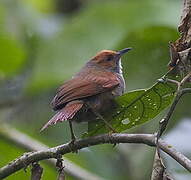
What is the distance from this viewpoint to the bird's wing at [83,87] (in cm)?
370

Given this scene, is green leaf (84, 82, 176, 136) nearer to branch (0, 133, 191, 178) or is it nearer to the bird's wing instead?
branch (0, 133, 191, 178)

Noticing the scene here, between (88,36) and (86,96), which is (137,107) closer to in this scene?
(86,96)

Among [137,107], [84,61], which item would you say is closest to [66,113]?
[137,107]

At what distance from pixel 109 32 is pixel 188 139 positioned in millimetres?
1369

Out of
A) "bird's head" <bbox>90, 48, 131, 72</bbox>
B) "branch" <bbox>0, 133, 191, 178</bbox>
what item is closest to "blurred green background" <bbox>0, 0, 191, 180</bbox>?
"bird's head" <bbox>90, 48, 131, 72</bbox>

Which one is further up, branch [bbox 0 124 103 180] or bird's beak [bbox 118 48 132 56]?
bird's beak [bbox 118 48 132 56]

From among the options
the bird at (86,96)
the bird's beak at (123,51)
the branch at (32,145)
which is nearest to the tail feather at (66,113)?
the bird at (86,96)

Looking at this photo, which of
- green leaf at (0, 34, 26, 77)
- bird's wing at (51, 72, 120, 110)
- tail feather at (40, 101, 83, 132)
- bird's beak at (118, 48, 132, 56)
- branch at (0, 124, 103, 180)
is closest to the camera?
tail feather at (40, 101, 83, 132)

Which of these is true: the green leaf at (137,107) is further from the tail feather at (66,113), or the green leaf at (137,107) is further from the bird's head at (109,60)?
the bird's head at (109,60)

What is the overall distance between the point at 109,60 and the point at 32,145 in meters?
0.77

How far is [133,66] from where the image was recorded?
5.16 m

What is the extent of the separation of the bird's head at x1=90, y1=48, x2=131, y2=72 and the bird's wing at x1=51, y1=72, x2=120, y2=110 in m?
0.65

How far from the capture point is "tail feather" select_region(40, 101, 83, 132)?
11.2 ft

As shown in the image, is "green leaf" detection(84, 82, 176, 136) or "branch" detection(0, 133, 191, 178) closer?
"branch" detection(0, 133, 191, 178)
